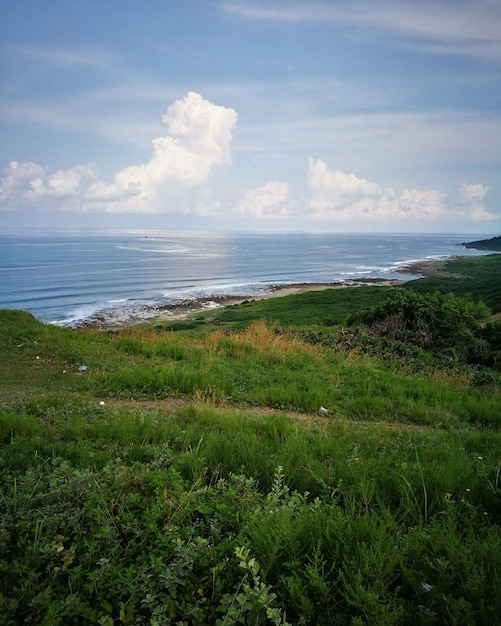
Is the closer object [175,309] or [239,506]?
[239,506]

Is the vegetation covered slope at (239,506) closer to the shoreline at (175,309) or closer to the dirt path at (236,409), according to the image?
the dirt path at (236,409)

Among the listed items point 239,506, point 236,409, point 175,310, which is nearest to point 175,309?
point 175,310

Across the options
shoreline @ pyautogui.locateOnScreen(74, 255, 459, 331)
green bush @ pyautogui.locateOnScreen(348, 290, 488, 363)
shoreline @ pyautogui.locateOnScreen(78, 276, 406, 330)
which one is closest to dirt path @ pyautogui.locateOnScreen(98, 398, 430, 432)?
green bush @ pyautogui.locateOnScreen(348, 290, 488, 363)

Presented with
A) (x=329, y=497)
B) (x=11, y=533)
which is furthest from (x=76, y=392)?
(x=329, y=497)

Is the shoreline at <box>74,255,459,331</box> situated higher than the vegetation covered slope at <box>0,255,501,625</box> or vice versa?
the vegetation covered slope at <box>0,255,501,625</box>

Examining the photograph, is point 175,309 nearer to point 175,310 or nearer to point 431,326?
point 175,310

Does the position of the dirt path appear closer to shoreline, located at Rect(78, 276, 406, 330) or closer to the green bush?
the green bush

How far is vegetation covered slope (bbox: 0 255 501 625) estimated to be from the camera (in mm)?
2416

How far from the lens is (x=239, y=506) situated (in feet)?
11.3

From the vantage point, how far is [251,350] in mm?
13164

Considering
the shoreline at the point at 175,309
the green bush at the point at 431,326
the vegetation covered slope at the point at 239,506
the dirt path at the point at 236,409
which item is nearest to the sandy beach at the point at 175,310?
the shoreline at the point at 175,309

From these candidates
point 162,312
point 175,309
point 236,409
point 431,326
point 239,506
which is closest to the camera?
point 239,506

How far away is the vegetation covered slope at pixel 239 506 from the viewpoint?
2416 millimetres

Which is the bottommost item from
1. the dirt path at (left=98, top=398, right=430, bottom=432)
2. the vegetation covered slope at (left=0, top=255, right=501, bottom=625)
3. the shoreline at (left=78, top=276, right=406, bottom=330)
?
the shoreline at (left=78, top=276, right=406, bottom=330)
